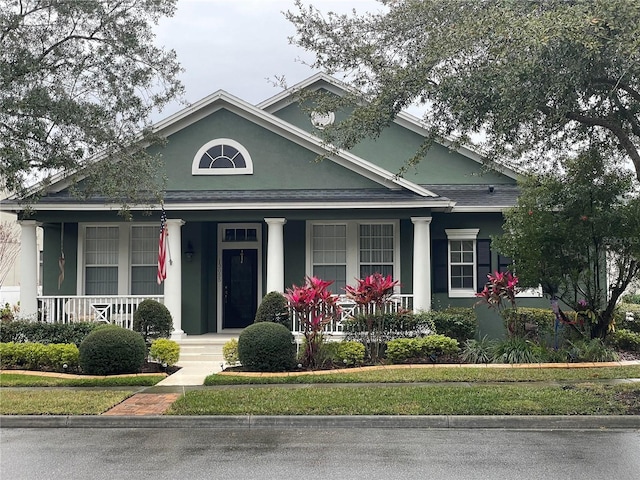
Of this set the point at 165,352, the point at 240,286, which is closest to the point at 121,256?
the point at 240,286

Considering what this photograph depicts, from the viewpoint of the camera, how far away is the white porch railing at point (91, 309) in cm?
1634

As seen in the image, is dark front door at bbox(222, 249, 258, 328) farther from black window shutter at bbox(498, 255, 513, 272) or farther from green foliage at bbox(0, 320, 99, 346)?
black window shutter at bbox(498, 255, 513, 272)

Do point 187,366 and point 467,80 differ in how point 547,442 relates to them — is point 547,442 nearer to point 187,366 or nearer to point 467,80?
point 467,80

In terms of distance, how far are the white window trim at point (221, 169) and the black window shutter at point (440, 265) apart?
5.14 metres

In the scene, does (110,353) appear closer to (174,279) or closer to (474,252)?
(174,279)

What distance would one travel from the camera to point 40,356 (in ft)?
43.7

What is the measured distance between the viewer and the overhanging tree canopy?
30.0 ft

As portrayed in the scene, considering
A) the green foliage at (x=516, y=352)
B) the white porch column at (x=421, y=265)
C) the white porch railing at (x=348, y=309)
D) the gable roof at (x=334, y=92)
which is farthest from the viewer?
the gable roof at (x=334, y=92)

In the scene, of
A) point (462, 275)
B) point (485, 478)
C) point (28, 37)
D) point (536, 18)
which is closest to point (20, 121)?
point (28, 37)

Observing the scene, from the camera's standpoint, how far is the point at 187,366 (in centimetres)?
1406

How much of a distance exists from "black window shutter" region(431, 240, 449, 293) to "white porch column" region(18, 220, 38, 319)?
32.1 feet

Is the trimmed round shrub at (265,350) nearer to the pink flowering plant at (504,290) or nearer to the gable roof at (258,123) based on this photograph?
the pink flowering plant at (504,290)

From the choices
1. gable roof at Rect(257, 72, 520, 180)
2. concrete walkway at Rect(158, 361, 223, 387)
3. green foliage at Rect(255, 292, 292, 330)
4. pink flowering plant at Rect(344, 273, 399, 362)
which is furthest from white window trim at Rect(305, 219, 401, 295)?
concrete walkway at Rect(158, 361, 223, 387)

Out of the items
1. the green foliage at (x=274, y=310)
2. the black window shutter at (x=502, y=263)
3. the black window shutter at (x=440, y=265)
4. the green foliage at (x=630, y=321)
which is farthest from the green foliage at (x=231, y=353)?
the green foliage at (x=630, y=321)
